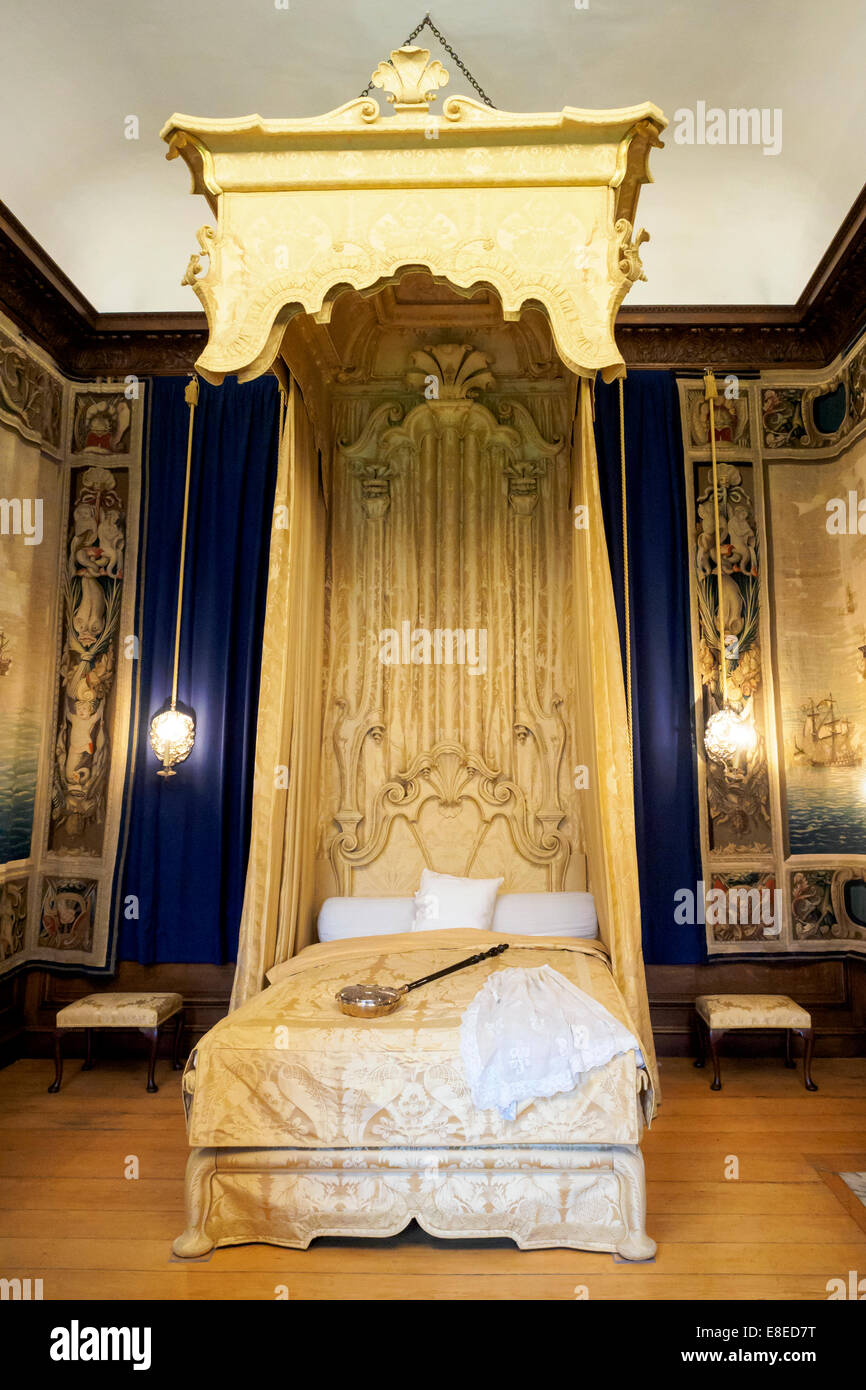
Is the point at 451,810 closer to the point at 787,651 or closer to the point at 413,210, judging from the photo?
the point at 787,651

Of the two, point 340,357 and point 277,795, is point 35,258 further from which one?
point 277,795

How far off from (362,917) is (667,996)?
5.56 feet

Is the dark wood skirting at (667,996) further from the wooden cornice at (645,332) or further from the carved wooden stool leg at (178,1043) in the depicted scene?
the wooden cornice at (645,332)

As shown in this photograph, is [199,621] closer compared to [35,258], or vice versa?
[35,258]

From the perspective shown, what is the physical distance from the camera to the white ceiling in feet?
11.6

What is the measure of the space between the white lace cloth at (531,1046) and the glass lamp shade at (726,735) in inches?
81.2

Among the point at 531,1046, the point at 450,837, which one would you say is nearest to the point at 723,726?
the point at 450,837

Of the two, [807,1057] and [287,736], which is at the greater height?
[287,736]

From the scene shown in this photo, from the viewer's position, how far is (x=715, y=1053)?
14.1ft

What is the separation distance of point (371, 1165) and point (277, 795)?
163cm

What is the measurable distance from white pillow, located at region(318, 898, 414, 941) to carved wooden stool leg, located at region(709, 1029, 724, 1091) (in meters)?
1.56

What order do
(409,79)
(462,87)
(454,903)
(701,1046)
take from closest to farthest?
1. (409,79)
2. (462,87)
3. (454,903)
4. (701,1046)
